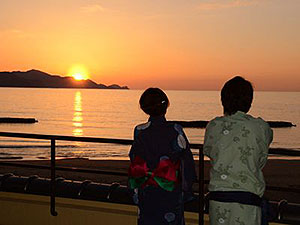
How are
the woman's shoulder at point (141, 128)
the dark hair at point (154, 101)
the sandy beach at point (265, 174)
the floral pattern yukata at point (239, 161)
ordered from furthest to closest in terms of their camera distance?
1. the sandy beach at point (265, 174)
2. the woman's shoulder at point (141, 128)
3. the dark hair at point (154, 101)
4. the floral pattern yukata at point (239, 161)

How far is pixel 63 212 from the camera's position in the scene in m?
5.00

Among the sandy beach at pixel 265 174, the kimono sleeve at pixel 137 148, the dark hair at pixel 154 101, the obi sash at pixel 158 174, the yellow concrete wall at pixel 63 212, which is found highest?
the dark hair at pixel 154 101

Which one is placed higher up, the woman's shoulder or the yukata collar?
the yukata collar

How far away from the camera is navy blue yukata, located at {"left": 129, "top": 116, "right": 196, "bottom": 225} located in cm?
327

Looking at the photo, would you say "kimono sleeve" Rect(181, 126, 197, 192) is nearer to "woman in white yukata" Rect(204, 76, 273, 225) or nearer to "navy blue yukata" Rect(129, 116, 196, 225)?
"navy blue yukata" Rect(129, 116, 196, 225)

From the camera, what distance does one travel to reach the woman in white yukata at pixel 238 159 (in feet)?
9.59

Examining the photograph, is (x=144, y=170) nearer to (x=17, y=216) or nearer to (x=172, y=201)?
(x=172, y=201)

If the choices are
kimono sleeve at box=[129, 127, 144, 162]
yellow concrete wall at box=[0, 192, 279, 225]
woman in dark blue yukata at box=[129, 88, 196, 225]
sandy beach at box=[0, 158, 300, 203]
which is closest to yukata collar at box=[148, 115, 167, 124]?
woman in dark blue yukata at box=[129, 88, 196, 225]

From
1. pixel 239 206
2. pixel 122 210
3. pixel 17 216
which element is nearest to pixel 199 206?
pixel 122 210

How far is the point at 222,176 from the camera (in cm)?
299

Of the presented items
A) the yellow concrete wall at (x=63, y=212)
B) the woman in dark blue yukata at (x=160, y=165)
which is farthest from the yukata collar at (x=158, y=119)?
the yellow concrete wall at (x=63, y=212)

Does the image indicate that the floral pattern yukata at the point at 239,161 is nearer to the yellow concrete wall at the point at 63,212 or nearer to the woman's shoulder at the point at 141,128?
the woman's shoulder at the point at 141,128

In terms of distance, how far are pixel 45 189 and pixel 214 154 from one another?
8.31ft

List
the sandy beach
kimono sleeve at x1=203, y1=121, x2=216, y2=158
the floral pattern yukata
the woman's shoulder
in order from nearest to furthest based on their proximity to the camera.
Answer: the floral pattern yukata < kimono sleeve at x1=203, y1=121, x2=216, y2=158 < the woman's shoulder < the sandy beach
